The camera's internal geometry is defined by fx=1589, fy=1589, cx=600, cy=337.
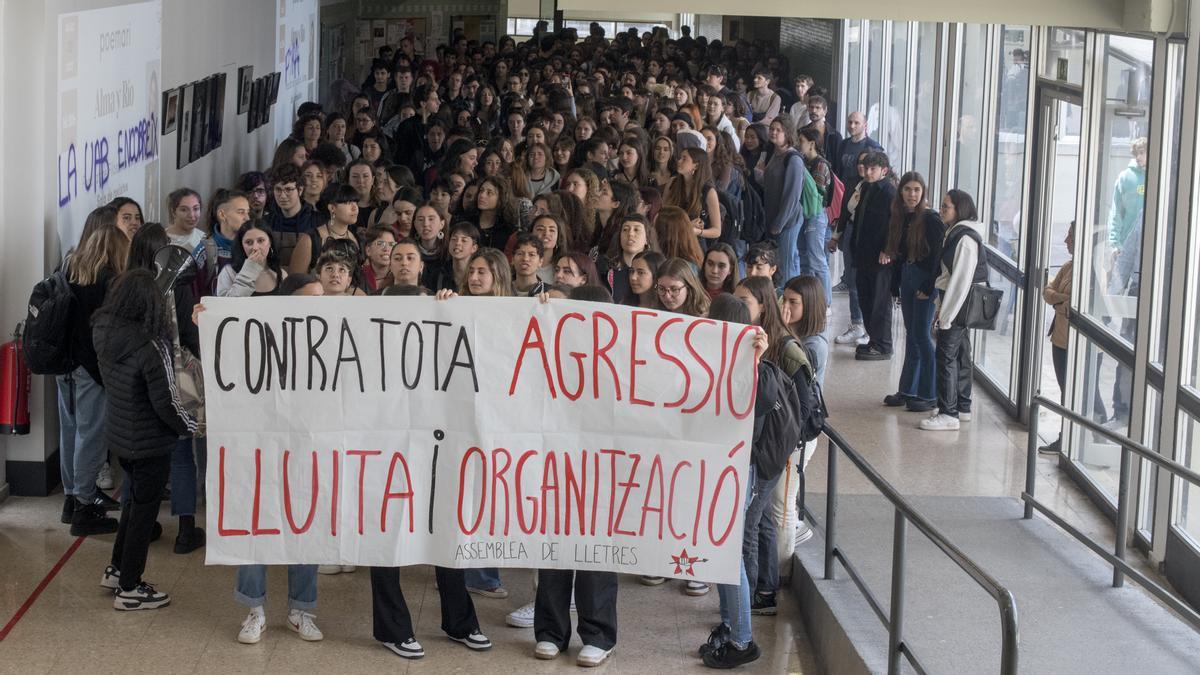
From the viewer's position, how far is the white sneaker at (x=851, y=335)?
14.2m

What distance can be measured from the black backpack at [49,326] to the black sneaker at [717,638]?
12.3ft

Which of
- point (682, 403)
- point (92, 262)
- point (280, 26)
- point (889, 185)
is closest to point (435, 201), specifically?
point (92, 262)

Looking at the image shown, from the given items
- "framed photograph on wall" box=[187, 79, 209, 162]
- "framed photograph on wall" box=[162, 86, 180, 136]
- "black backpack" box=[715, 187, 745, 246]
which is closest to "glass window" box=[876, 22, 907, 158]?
"black backpack" box=[715, 187, 745, 246]

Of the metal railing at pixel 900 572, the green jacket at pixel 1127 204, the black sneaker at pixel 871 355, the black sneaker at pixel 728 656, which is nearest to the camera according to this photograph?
the metal railing at pixel 900 572

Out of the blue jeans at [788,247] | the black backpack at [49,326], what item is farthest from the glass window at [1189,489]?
the black backpack at [49,326]

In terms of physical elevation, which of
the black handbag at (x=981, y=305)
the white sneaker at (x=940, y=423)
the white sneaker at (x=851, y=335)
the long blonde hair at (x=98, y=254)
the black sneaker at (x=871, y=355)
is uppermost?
the long blonde hair at (x=98, y=254)

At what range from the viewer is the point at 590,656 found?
271 inches

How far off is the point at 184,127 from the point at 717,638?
8024 millimetres

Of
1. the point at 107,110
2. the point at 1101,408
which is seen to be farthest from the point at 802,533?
the point at 107,110

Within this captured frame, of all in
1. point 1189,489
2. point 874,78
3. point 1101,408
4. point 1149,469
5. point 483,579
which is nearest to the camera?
point 483,579

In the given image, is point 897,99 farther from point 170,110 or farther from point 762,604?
point 762,604

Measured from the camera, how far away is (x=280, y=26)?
18922 mm

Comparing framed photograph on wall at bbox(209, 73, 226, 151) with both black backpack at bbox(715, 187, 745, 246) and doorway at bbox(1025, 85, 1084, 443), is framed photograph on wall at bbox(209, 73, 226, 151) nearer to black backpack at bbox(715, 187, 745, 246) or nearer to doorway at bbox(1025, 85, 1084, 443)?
black backpack at bbox(715, 187, 745, 246)

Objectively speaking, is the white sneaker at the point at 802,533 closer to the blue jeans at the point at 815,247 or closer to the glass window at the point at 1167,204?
the glass window at the point at 1167,204
